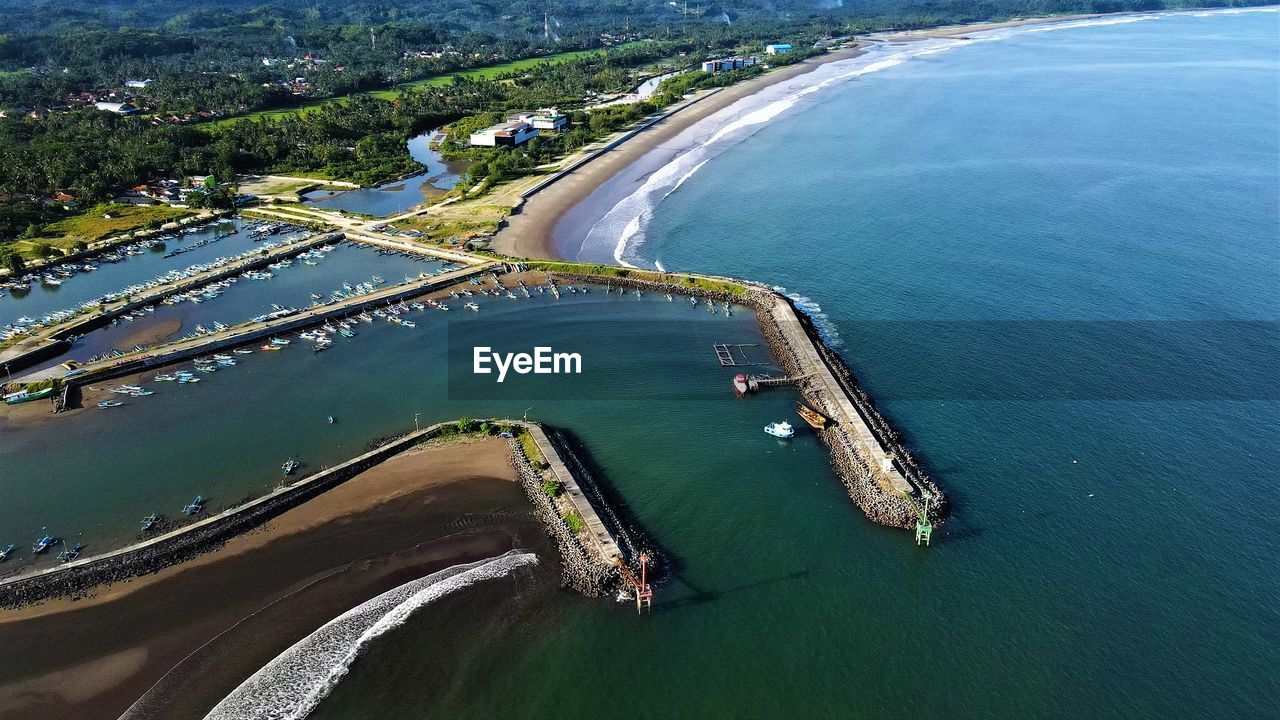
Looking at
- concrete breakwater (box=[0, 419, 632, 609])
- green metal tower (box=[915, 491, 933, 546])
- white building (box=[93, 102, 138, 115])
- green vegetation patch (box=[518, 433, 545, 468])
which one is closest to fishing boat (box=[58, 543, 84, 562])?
concrete breakwater (box=[0, 419, 632, 609])

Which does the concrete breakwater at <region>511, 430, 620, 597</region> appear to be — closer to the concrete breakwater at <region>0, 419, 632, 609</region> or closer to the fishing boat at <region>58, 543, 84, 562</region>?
the concrete breakwater at <region>0, 419, 632, 609</region>

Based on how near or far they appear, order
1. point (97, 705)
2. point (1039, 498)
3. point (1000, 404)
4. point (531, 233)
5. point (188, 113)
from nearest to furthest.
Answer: point (97, 705) → point (1039, 498) → point (1000, 404) → point (531, 233) → point (188, 113)

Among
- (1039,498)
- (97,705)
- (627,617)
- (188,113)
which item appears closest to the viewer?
(97,705)

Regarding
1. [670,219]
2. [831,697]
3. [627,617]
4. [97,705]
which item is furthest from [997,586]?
[670,219]

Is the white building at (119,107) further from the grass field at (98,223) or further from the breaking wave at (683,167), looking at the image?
the breaking wave at (683,167)

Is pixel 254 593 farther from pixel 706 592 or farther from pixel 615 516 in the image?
pixel 706 592

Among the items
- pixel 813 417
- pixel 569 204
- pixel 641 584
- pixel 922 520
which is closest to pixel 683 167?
pixel 569 204

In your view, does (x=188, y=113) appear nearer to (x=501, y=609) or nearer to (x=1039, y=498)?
(x=501, y=609)
